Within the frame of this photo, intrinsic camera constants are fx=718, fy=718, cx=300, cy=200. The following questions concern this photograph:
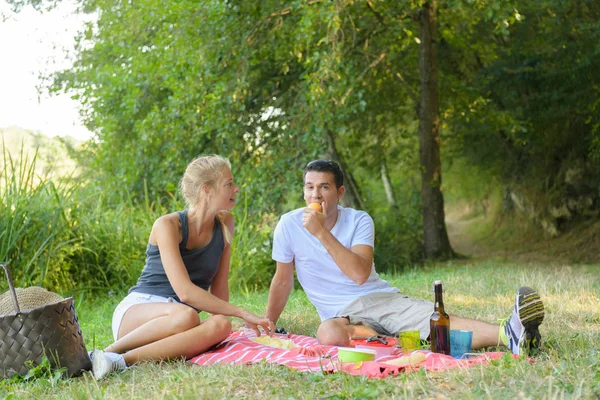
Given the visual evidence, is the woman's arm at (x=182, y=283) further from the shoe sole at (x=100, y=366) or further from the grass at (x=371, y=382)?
the shoe sole at (x=100, y=366)

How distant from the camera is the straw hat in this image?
372cm

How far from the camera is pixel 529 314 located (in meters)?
3.50

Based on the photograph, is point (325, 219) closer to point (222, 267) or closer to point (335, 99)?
point (222, 267)

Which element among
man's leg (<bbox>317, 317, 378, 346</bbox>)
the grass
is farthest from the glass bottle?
man's leg (<bbox>317, 317, 378, 346</bbox>)

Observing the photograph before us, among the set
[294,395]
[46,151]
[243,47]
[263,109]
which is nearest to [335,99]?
[243,47]

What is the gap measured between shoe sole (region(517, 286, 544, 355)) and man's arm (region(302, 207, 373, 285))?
42.9 inches

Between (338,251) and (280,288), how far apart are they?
0.62 metres

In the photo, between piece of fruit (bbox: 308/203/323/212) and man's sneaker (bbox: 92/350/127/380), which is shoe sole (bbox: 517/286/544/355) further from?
man's sneaker (bbox: 92/350/127/380)

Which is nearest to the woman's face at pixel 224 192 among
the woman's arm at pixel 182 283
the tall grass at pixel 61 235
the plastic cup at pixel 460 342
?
the woman's arm at pixel 182 283

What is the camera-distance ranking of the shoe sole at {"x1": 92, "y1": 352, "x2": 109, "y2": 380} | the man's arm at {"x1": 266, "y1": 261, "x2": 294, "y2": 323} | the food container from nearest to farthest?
the shoe sole at {"x1": 92, "y1": 352, "x2": 109, "y2": 380}, the food container, the man's arm at {"x1": 266, "y1": 261, "x2": 294, "y2": 323}

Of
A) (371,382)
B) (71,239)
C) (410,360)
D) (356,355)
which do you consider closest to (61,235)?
(71,239)

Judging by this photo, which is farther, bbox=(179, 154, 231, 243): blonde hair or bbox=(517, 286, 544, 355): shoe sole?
bbox=(179, 154, 231, 243): blonde hair

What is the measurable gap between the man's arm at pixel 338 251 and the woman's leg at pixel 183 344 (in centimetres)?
76

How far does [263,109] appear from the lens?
13258 mm
